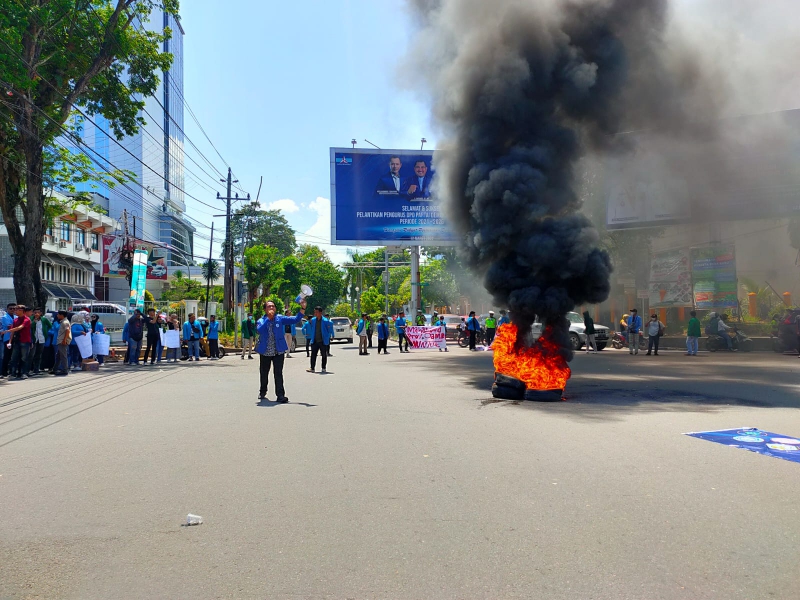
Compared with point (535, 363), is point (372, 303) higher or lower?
higher

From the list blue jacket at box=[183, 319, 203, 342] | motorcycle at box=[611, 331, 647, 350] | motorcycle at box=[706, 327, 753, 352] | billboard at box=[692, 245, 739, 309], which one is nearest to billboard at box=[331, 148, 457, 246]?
motorcycle at box=[611, 331, 647, 350]

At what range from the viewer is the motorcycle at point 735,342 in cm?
2233

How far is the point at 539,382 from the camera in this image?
10.6m

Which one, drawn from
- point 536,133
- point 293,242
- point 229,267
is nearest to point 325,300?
point 293,242

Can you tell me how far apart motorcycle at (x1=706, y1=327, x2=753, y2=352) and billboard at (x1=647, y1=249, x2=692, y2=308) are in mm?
3134

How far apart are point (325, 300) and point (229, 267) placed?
34.0 metres

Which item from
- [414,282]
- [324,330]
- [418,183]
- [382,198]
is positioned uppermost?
[418,183]

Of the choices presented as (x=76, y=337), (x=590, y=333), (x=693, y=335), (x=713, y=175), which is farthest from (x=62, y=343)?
(x=713, y=175)

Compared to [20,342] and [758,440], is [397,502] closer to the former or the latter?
[758,440]

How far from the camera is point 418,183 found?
95.1 feet

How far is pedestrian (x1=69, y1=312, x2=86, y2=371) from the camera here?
1706 centimetres

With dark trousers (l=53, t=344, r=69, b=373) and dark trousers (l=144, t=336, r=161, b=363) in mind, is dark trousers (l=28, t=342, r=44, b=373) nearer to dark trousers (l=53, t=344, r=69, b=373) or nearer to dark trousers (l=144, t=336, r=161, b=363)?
dark trousers (l=53, t=344, r=69, b=373)

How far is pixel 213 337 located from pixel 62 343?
278 inches

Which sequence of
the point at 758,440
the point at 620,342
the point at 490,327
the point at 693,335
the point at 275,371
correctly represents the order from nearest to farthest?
1. the point at 758,440
2. the point at 275,371
3. the point at 693,335
4. the point at 620,342
5. the point at 490,327
